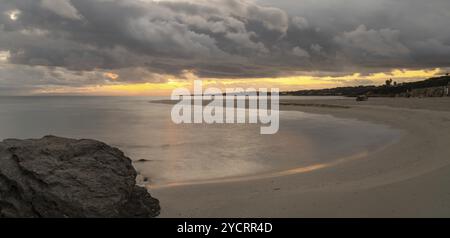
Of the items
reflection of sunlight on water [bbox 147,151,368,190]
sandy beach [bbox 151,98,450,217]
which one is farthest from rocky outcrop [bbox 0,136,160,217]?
reflection of sunlight on water [bbox 147,151,368,190]

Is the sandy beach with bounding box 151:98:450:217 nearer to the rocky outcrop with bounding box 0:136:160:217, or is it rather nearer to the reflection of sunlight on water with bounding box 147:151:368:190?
the reflection of sunlight on water with bounding box 147:151:368:190

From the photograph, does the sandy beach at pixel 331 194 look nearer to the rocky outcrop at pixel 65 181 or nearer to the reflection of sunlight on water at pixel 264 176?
the reflection of sunlight on water at pixel 264 176

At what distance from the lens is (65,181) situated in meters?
6.21

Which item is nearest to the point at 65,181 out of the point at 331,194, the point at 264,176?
the point at 331,194

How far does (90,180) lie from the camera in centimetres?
640

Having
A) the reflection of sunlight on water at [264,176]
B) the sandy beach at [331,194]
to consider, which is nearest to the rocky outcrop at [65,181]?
the sandy beach at [331,194]

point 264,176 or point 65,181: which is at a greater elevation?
point 65,181

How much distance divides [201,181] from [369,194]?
532 centimetres

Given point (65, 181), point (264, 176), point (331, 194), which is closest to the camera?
point (65, 181)

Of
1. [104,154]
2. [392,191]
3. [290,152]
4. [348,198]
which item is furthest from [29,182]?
[290,152]

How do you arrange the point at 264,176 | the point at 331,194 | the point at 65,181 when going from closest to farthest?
the point at 65,181 < the point at 331,194 < the point at 264,176

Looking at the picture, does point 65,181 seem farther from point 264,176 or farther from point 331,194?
point 264,176
